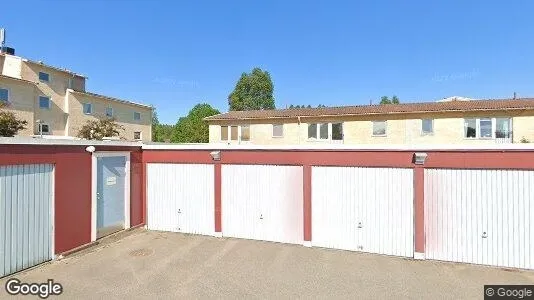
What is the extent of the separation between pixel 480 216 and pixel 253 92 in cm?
5105

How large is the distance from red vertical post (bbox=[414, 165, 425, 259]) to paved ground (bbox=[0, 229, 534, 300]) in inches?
14.5

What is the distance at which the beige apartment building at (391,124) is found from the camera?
18797mm

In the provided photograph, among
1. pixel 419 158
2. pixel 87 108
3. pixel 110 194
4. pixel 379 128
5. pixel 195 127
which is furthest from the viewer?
pixel 195 127

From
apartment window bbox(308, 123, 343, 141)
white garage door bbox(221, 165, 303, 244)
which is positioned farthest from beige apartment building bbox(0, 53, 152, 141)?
white garage door bbox(221, 165, 303, 244)

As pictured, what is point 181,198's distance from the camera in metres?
10.6

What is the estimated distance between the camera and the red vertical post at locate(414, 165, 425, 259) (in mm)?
8117

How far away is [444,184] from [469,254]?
6.31 feet

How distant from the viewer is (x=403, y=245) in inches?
330

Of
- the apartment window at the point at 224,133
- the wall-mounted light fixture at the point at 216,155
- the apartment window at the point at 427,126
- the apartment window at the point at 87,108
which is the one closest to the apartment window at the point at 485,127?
the apartment window at the point at 427,126

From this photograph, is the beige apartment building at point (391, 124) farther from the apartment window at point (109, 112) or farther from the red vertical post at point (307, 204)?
the apartment window at point (109, 112)

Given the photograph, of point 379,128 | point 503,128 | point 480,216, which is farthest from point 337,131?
point 480,216

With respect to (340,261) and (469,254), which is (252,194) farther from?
(469,254)

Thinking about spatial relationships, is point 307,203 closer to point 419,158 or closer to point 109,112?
point 419,158

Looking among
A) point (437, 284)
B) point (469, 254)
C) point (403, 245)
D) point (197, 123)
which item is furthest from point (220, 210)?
point (197, 123)
